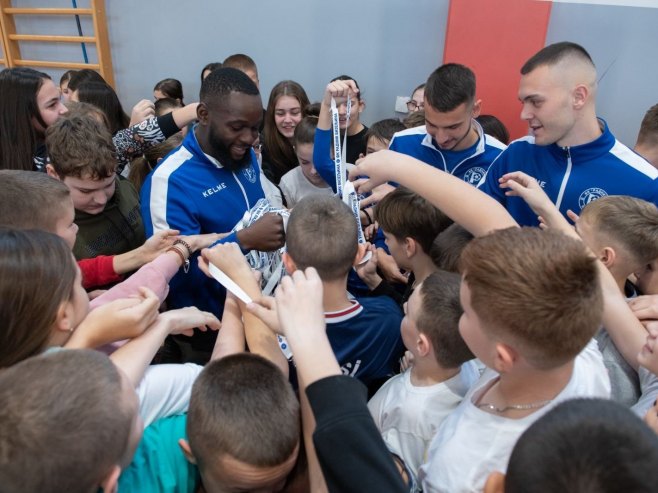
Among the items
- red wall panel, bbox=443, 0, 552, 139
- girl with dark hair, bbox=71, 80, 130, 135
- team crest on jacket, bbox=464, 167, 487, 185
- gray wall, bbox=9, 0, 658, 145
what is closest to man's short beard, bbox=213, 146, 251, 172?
team crest on jacket, bbox=464, 167, 487, 185

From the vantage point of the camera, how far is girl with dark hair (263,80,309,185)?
Answer: 132 inches

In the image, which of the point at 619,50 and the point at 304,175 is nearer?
the point at 304,175

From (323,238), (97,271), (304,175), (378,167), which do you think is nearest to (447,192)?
(378,167)

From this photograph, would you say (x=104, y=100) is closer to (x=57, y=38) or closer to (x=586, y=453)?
(x=57, y=38)

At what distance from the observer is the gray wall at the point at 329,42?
143 inches

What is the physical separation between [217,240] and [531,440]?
1.37 m

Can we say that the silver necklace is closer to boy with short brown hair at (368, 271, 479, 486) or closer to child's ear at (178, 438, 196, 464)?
boy with short brown hair at (368, 271, 479, 486)

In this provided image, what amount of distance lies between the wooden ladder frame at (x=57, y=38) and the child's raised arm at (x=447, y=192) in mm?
5063

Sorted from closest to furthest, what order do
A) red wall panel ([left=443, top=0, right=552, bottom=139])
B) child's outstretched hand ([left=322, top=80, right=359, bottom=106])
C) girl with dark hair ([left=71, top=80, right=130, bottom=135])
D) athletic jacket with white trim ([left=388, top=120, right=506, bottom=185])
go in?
child's outstretched hand ([left=322, top=80, right=359, bottom=106])
athletic jacket with white trim ([left=388, top=120, right=506, bottom=185])
girl with dark hair ([left=71, top=80, right=130, bottom=135])
red wall panel ([left=443, top=0, right=552, bottom=139])

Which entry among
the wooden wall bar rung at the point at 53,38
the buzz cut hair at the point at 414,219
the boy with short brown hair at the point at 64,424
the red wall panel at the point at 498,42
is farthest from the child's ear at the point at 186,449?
the wooden wall bar rung at the point at 53,38

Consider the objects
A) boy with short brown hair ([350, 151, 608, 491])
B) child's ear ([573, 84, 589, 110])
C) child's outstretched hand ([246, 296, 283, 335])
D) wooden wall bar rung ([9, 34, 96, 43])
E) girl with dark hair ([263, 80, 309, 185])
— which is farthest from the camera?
wooden wall bar rung ([9, 34, 96, 43])

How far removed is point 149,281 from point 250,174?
868mm

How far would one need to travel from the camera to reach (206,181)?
75.2 inches

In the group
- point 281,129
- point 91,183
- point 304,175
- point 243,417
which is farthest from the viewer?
point 281,129
